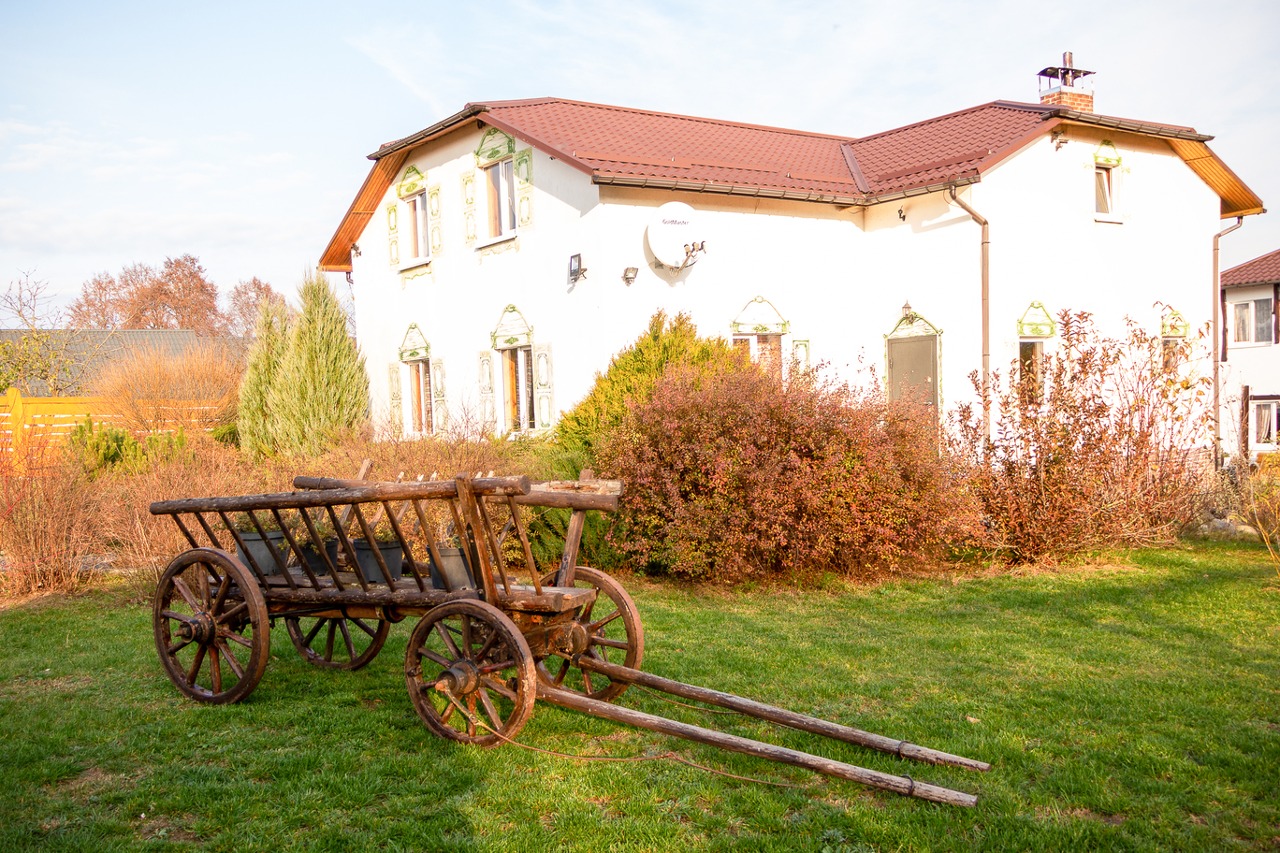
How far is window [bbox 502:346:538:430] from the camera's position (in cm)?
1477

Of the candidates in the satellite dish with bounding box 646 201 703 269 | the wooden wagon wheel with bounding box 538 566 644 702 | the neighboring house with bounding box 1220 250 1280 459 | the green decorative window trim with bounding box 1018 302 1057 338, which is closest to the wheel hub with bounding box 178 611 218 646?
the wooden wagon wheel with bounding box 538 566 644 702

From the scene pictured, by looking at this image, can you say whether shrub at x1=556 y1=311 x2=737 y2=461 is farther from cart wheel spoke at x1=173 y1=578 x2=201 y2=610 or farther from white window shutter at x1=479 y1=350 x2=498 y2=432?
cart wheel spoke at x1=173 y1=578 x2=201 y2=610

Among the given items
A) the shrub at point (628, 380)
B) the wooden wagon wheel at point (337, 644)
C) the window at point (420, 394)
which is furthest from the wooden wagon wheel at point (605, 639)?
the window at point (420, 394)

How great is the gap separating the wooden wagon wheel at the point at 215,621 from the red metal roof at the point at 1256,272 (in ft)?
107

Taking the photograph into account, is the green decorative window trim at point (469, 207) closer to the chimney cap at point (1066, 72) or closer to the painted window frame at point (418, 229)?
the painted window frame at point (418, 229)

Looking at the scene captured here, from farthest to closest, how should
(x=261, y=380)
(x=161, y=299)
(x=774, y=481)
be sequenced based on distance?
(x=161, y=299)
(x=261, y=380)
(x=774, y=481)

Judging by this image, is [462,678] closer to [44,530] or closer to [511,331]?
[44,530]

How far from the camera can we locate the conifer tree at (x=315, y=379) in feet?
55.7

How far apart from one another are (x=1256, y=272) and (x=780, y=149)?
2231cm

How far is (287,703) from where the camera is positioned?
581 centimetres

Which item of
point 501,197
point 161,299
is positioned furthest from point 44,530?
point 161,299

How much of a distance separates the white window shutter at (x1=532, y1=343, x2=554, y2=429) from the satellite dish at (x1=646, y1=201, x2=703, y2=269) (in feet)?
7.12

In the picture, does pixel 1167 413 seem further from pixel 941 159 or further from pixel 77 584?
pixel 77 584

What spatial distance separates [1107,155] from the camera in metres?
15.3
